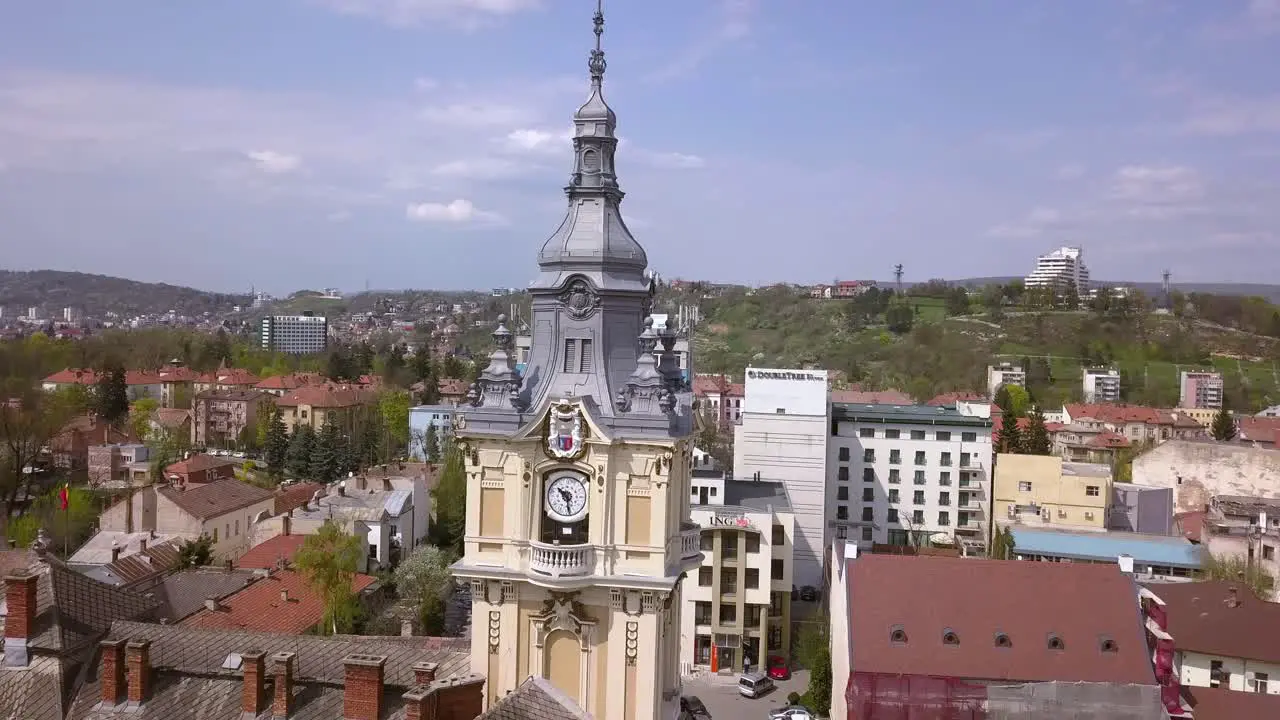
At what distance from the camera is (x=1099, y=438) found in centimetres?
10494

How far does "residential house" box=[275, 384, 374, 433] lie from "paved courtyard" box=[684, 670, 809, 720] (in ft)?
246

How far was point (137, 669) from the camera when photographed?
2009 cm

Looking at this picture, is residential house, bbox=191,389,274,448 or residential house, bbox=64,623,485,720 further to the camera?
residential house, bbox=191,389,274,448

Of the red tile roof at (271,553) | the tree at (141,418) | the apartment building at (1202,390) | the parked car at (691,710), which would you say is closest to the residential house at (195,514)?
the red tile roof at (271,553)

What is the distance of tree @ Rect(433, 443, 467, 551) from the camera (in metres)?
67.1

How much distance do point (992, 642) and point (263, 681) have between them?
23.3 metres

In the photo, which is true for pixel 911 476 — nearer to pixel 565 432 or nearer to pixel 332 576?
pixel 332 576

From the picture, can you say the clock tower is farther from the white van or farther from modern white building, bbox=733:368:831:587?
modern white building, bbox=733:368:831:587

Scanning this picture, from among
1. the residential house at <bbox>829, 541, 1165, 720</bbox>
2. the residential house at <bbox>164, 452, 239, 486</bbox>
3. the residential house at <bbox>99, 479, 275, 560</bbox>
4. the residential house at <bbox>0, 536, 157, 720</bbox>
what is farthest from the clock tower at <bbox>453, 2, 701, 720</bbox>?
the residential house at <bbox>164, 452, 239, 486</bbox>

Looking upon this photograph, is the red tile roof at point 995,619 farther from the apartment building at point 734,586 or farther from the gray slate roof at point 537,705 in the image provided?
the gray slate roof at point 537,705

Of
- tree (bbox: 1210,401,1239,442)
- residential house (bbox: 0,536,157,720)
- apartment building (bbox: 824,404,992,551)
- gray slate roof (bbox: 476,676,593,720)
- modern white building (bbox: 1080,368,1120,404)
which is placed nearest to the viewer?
gray slate roof (bbox: 476,676,593,720)

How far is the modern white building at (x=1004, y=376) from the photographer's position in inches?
5778

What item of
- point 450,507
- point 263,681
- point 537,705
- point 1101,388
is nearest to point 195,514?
point 450,507

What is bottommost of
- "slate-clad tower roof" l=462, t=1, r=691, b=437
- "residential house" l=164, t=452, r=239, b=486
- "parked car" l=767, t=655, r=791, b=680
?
"parked car" l=767, t=655, r=791, b=680
